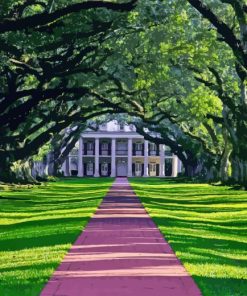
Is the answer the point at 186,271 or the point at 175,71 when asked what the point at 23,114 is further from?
the point at 186,271

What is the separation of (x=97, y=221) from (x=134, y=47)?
582 inches

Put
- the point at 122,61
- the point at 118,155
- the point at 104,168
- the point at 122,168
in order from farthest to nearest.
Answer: the point at 122,168, the point at 104,168, the point at 118,155, the point at 122,61

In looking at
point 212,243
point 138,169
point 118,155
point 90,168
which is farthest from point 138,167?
point 212,243

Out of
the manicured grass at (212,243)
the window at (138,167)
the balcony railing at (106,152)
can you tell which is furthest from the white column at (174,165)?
the manicured grass at (212,243)

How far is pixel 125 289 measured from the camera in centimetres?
1051

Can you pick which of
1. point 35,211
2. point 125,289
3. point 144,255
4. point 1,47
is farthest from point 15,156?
point 125,289

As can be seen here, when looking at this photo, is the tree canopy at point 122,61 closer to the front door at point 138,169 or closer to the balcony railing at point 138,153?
the balcony railing at point 138,153

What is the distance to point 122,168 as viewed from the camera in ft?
479

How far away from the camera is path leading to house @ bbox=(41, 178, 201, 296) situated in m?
10.5

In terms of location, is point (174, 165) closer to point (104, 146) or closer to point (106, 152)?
point (106, 152)

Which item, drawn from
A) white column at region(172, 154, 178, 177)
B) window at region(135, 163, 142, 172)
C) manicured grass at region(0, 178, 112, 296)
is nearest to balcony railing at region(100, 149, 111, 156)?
window at region(135, 163, 142, 172)

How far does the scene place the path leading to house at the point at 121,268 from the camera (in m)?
10.5

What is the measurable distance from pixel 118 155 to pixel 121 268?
13154cm

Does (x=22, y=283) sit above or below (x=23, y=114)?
below
